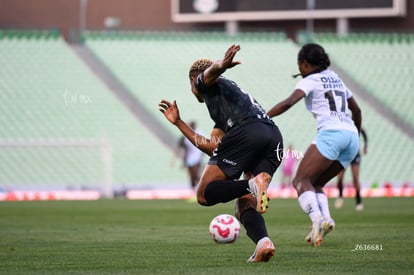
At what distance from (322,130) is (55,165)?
69.7 feet

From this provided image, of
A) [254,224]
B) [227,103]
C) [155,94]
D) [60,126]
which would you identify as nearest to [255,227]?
[254,224]

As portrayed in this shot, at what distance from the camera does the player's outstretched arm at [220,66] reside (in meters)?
8.89

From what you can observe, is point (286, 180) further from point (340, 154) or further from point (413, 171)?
point (340, 154)

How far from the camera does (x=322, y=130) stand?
11.4 m

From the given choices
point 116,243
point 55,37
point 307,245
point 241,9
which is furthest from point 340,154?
point 241,9

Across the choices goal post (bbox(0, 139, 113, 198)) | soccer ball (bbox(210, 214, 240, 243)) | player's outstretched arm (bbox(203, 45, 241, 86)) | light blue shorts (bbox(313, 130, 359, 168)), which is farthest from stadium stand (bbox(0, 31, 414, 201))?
player's outstretched arm (bbox(203, 45, 241, 86))

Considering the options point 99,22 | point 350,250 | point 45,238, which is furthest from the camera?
point 99,22

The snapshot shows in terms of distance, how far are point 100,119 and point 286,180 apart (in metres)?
8.29

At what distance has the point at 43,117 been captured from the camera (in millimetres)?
32469

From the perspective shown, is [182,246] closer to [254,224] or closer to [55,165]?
[254,224]

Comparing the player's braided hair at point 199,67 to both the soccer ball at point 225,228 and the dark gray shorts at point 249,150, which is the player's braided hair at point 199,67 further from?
the soccer ball at point 225,228

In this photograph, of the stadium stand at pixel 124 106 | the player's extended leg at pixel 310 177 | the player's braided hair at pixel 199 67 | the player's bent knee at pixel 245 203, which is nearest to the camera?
the player's braided hair at pixel 199 67

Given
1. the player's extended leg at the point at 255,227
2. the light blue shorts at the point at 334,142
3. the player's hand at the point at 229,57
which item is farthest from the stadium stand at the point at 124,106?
the player's hand at the point at 229,57

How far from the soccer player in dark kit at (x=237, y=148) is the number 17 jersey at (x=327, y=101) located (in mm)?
1863
